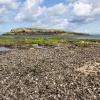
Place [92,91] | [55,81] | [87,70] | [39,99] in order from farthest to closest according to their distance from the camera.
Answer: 1. [87,70]
2. [55,81]
3. [92,91]
4. [39,99]

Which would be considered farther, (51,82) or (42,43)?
(42,43)

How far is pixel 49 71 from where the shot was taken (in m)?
31.2

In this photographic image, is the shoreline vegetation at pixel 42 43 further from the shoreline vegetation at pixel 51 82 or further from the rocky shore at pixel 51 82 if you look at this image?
the rocky shore at pixel 51 82

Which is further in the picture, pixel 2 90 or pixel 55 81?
pixel 55 81

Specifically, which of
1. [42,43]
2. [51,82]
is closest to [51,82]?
[51,82]

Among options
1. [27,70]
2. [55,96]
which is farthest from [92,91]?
[27,70]

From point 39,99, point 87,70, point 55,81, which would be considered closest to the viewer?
point 39,99

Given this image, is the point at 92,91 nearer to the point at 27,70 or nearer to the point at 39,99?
the point at 39,99

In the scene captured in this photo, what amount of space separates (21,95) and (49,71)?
8.86m

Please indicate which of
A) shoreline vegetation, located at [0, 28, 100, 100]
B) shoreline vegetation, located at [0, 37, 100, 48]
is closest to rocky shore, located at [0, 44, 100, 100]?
shoreline vegetation, located at [0, 28, 100, 100]

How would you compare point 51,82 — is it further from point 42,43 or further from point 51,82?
point 42,43

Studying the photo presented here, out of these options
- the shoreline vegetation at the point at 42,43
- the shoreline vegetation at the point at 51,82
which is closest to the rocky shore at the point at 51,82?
the shoreline vegetation at the point at 51,82

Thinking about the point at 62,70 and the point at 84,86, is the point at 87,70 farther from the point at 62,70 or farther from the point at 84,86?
the point at 84,86

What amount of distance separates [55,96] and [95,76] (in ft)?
23.6
